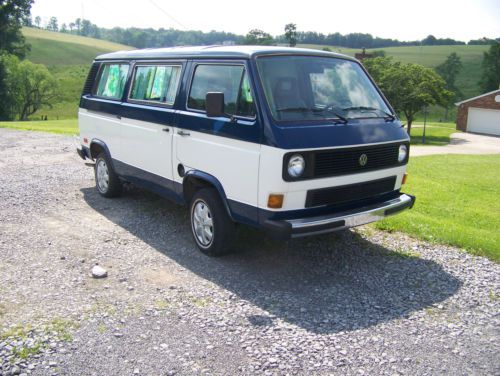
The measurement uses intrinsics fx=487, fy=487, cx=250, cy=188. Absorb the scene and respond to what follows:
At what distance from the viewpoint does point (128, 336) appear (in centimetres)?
410

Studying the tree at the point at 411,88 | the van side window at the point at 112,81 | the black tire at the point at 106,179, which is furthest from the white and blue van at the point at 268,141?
the tree at the point at 411,88

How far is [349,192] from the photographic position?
17.6 feet

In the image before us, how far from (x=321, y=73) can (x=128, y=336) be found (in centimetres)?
364

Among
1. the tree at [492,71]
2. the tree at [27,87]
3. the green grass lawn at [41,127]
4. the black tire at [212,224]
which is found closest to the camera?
the black tire at [212,224]

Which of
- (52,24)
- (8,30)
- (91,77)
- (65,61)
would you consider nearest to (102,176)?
(91,77)

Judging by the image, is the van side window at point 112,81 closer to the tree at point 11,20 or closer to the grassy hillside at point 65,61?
the tree at point 11,20

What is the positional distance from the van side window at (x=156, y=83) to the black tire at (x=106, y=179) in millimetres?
1531

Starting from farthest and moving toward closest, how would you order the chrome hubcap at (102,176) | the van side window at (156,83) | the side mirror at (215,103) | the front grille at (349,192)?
1. the chrome hubcap at (102,176)
2. the van side window at (156,83)
3. the side mirror at (215,103)
4. the front grille at (349,192)

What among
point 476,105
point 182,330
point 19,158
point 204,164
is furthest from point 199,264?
point 476,105

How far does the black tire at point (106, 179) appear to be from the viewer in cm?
823

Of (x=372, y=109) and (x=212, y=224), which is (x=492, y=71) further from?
(x=212, y=224)

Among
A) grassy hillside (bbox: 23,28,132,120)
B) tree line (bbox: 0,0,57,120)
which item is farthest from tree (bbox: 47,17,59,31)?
tree line (bbox: 0,0,57,120)

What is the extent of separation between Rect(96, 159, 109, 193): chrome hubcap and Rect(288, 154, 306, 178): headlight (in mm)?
4491

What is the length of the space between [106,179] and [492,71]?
261 feet
